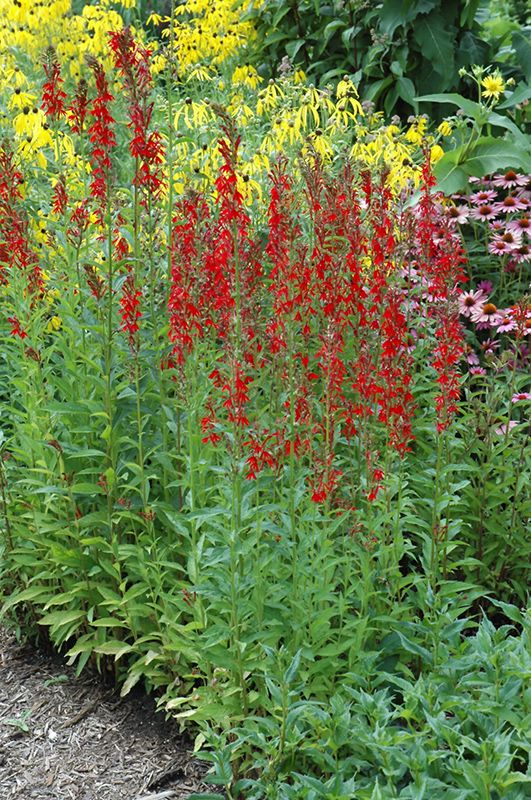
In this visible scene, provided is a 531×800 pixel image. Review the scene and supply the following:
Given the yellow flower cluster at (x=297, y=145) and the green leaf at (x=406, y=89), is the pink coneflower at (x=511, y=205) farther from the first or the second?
the green leaf at (x=406, y=89)

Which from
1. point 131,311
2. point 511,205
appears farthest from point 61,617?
point 511,205

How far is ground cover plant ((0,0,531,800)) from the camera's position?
2486 mm

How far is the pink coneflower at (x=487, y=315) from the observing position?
14.6ft

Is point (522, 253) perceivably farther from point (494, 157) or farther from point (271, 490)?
point (271, 490)

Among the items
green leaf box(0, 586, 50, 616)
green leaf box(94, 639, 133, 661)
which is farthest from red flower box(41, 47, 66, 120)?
green leaf box(94, 639, 133, 661)

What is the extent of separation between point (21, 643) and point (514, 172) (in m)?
3.26

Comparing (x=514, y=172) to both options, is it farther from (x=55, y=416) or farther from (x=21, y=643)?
(x=21, y=643)

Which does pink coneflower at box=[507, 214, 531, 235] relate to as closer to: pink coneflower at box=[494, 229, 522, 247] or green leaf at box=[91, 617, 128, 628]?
pink coneflower at box=[494, 229, 522, 247]

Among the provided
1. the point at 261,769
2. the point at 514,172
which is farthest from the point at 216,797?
the point at 514,172

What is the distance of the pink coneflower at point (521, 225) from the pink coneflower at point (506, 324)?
41 centimetres

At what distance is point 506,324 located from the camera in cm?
443

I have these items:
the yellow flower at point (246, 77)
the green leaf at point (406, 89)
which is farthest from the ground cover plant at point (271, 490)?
the yellow flower at point (246, 77)

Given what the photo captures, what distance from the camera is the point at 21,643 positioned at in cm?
360

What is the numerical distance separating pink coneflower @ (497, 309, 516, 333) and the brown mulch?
2231 mm
